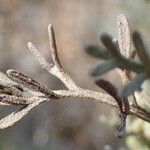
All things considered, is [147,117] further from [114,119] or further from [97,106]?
[97,106]

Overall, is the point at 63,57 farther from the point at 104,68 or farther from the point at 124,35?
the point at 104,68

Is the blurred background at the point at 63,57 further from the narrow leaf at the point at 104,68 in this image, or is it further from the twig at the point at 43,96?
the narrow leaf at the point at 104,68

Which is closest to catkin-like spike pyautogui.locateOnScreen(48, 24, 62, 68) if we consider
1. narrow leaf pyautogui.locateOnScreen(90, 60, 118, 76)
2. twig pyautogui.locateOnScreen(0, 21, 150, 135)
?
twig pyautogui.locateOnScreen(0, 21, 150, 135)

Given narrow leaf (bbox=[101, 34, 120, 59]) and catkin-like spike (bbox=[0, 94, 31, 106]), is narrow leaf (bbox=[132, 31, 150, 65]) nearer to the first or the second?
narrow leaf (bbox=[101, 34, 120, 59])

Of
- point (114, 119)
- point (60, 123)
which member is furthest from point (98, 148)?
point (114, 119)

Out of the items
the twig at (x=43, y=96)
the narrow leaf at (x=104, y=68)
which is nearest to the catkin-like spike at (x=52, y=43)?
the twig at (x=43, y=96)

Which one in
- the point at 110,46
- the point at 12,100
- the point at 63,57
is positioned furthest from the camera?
the point at 63,57

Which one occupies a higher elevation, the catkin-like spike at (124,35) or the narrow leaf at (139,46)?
the narrow leaf at (139,46)

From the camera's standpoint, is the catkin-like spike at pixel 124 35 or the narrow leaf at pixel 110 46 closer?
the narrow leaf at pixel 110 46

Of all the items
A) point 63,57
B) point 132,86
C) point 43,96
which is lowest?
point 63,57

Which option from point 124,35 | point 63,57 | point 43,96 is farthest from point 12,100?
point 63,57
